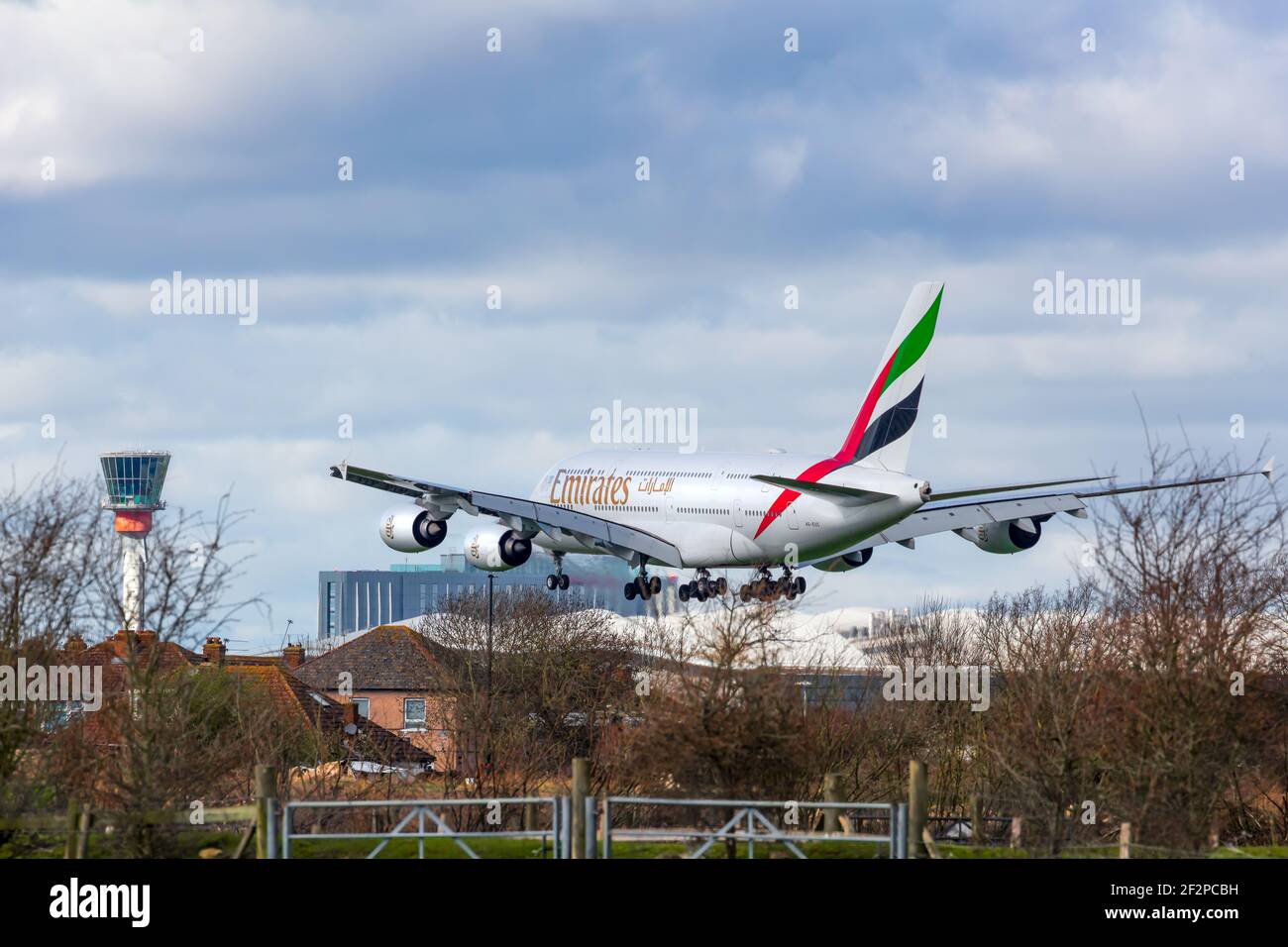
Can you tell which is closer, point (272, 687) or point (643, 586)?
point (272, 687)

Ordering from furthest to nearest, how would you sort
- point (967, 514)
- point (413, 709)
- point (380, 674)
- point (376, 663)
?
1. point (376, 663)
2. point (380, 674)
3. point (413, 709)
4. point (967, 514)

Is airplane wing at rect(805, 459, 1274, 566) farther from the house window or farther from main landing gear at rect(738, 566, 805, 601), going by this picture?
the house window

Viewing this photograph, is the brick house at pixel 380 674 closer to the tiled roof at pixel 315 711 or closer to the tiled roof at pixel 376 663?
the tiled roof at pixel 376 663

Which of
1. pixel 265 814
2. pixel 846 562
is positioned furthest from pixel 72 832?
pixel 846 562
